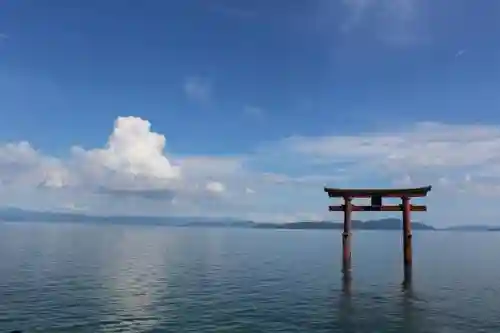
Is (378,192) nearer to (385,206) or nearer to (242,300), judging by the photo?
(385,206)

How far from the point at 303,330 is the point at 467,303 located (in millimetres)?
14695

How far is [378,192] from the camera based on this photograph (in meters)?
44.8

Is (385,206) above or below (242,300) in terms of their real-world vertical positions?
above

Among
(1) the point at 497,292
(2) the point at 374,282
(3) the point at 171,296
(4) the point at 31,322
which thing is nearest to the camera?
(4) the point at 31,322

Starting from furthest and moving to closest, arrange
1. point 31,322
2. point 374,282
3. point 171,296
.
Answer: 1. point 374,282
2. point 171,296
3. point 31,322

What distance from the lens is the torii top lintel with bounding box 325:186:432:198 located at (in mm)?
43656

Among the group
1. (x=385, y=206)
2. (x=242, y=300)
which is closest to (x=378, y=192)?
(x=385, y=206)

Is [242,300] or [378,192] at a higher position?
[378,192]

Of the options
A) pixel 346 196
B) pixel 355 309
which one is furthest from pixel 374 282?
pixel 355 309

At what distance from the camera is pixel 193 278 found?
4731 centimetres

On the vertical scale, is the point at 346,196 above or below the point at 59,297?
above

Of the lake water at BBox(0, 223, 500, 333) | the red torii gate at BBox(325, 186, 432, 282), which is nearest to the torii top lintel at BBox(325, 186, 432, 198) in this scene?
the red torii gate at BBox(325, 186, 432, 282)

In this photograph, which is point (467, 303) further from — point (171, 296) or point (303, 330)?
point (171, 296)

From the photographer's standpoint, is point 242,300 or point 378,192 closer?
point 242,300
